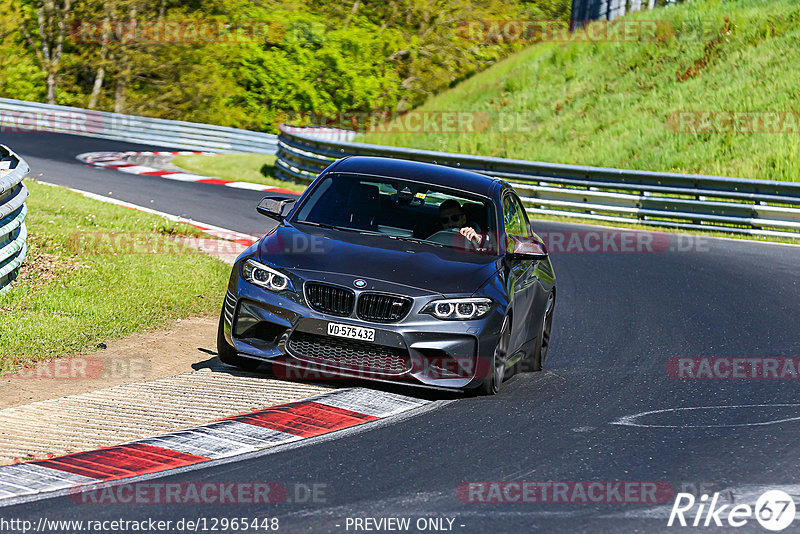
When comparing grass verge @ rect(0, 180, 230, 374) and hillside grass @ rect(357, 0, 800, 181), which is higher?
hillside grass @ rect(357, 0, 800, 181)

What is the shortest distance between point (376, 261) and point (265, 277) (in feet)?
2.56

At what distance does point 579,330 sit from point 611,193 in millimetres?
11258

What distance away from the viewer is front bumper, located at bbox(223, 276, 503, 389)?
7469 millimetres

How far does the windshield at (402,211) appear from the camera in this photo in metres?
8.64

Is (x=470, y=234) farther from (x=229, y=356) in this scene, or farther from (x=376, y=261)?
(x=229, y=356)

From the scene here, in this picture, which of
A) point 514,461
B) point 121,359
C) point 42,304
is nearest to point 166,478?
point 514,461

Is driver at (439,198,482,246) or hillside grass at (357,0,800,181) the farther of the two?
hillside grass at (357,0,800,181)

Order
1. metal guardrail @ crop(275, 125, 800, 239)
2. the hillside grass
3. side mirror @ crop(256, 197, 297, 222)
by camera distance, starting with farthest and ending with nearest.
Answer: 1. the hillside grass
2. metal guardrail @ crop(275, 125, 800, 239)
3. side mirror @ crop(256, 197, 297, 222)

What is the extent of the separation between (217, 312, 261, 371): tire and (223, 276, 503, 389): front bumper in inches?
15.1

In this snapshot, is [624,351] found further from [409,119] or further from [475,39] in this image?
[475,39]

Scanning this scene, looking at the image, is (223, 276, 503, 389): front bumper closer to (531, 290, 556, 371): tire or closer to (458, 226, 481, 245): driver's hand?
(458, 226, 481, 245): driver's hand

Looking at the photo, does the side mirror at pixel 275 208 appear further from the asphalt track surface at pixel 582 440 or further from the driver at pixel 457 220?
the asphalt track surface at pixel 582 440

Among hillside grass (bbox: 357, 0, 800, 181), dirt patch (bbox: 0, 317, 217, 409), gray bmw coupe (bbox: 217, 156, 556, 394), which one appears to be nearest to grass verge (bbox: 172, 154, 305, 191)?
hillside grass (bbox: 357, 0, 800, 181)

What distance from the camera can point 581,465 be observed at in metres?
6.15
